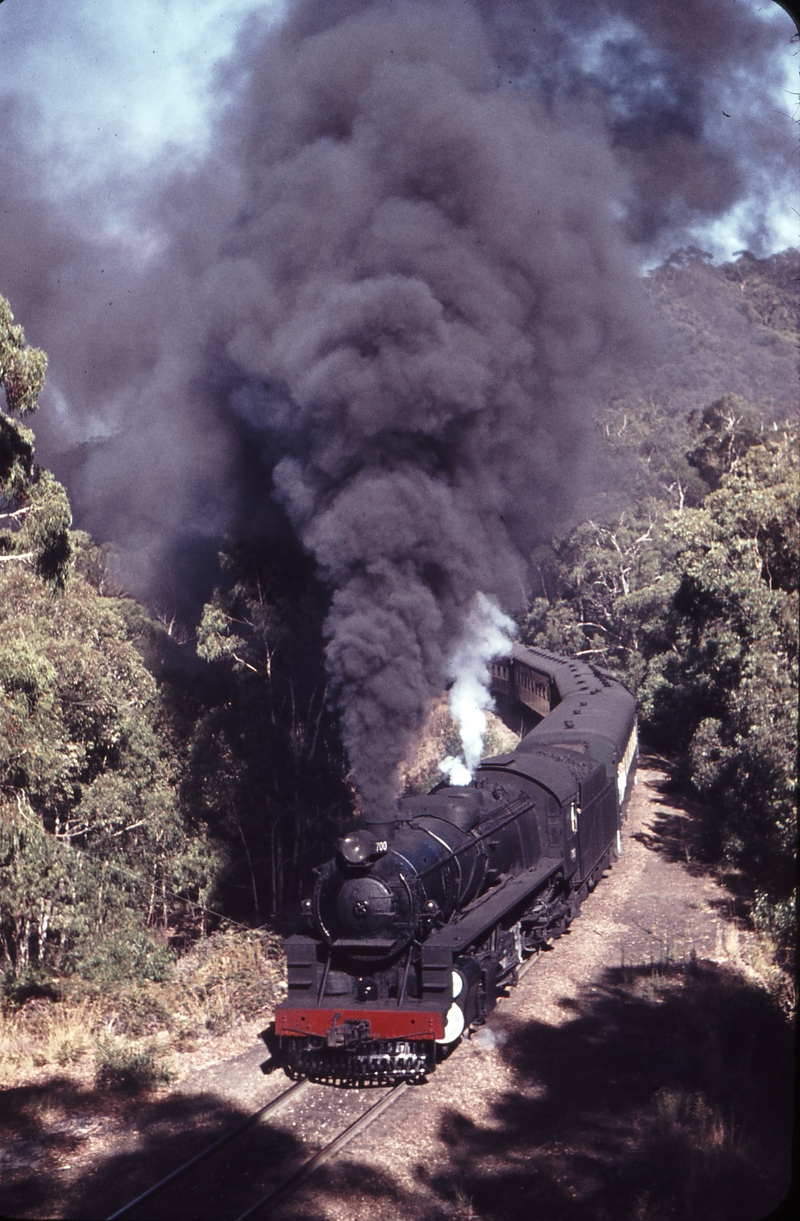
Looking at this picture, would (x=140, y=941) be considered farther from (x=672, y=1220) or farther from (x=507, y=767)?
(x=672, y=1220)

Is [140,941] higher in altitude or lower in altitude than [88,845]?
lower

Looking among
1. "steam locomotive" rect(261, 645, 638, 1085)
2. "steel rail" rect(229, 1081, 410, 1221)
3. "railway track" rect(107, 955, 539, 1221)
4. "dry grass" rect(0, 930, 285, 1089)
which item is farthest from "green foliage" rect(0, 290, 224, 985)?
"steel rail" rect(229, 1081, 410, 1221)

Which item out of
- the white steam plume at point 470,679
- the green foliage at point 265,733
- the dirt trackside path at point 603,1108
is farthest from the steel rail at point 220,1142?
the green foliage at point 265,733

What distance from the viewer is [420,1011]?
8062mm

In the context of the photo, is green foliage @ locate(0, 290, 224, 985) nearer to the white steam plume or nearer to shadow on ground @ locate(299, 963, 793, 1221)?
the white steam plume

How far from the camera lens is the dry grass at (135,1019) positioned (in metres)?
9.33

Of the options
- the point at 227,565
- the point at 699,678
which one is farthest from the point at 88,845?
the point at 699,678

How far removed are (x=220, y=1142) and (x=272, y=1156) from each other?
0.46m

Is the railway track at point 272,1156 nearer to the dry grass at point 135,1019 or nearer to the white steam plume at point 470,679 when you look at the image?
the dry grass at point 135,1019

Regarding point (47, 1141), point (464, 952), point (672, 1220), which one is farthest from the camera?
point (464, 952)

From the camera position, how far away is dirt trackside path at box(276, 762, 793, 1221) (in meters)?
6.42

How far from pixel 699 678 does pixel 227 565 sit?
404 inches

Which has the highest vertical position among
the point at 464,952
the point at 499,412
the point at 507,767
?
the point at 499,412

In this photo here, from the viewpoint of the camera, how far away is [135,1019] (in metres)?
10.8
